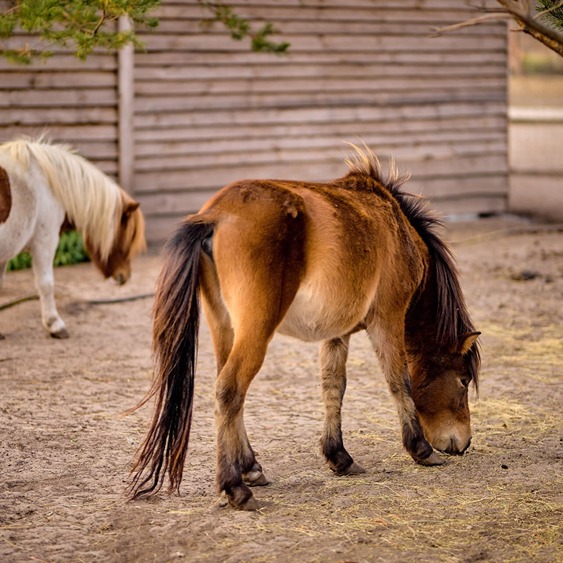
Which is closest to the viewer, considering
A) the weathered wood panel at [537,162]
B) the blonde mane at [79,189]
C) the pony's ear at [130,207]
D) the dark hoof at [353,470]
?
the dark hoof at [353,470]

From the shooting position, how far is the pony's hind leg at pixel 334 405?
4.43 m

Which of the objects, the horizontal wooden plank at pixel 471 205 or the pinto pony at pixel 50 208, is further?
the horizontal wooden plank at pixel 471 205

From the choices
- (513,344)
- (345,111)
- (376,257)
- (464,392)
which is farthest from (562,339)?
(345,111)

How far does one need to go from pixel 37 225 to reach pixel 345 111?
19.4 feet

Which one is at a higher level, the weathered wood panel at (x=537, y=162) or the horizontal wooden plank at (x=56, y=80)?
the horizontal wooden plank at (x=56, y=80)

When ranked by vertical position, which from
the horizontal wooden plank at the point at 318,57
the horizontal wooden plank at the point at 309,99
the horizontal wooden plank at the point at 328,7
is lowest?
the horizontal wooden plank at the point at 309,99

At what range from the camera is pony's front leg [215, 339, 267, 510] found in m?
3.84

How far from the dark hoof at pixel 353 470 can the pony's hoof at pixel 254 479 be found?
0.40 metres

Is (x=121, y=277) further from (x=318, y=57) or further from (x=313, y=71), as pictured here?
(x=318, y=57)

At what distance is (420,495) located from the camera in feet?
13.6

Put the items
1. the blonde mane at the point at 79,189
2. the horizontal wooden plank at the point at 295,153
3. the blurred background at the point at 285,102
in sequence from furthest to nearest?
the horizontal wooden plank at the point at 295,153 < the blurred background at the point at 285,102 < the blonde mane at the point at 79,189

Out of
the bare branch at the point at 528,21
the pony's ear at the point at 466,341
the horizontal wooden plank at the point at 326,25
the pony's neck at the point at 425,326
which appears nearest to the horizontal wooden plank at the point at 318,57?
the horizontal wooden plank at the point at 326,25

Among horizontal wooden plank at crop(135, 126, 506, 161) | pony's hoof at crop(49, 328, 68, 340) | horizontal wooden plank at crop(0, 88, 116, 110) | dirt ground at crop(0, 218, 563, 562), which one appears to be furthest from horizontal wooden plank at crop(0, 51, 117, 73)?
pony's hoof at crop(49, 328, 68, 340)

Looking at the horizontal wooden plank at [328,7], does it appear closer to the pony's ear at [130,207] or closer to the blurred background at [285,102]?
the blurred background at [285,102]
